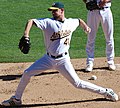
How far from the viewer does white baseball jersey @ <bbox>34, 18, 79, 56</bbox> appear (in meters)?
7.06

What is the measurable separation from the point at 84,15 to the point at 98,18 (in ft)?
19.4

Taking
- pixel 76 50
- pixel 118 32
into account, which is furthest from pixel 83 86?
pixel 118 32

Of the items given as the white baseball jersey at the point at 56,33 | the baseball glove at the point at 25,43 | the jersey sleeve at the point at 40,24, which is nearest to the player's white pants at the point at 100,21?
the white baseball jersey at the point at 56,33

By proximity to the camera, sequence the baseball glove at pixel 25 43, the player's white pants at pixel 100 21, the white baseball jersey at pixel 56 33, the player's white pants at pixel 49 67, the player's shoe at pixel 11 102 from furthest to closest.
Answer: the player's white pants at pixel 100 21, the player's shoe at pixel 11 102, the player's white pants at pixel 49 67, the white baseball jersey at pixel 56 33, the baseball glove at pixel 25 43

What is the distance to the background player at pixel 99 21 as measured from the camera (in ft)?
29.9

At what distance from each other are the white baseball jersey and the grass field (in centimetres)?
336

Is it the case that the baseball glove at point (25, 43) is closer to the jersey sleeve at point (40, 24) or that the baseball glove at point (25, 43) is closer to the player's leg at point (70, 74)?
the jersey sleeve at point (40, 24)

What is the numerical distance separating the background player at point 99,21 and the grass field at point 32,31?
1.26 m

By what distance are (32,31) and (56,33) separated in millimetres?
6048

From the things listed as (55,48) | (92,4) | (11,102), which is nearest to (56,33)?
(55,48)

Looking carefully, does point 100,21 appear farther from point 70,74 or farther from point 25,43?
point 25,43

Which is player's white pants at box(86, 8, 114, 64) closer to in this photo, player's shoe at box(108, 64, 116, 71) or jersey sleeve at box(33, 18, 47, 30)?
player's shoe at box(108, 64, 116, 71)

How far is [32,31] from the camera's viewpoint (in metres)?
13.1

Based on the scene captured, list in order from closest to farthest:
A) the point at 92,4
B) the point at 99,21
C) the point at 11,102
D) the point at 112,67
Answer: the point at 11,102 < the point at 92,4 < the point at 99,21 < the point at 112,67
